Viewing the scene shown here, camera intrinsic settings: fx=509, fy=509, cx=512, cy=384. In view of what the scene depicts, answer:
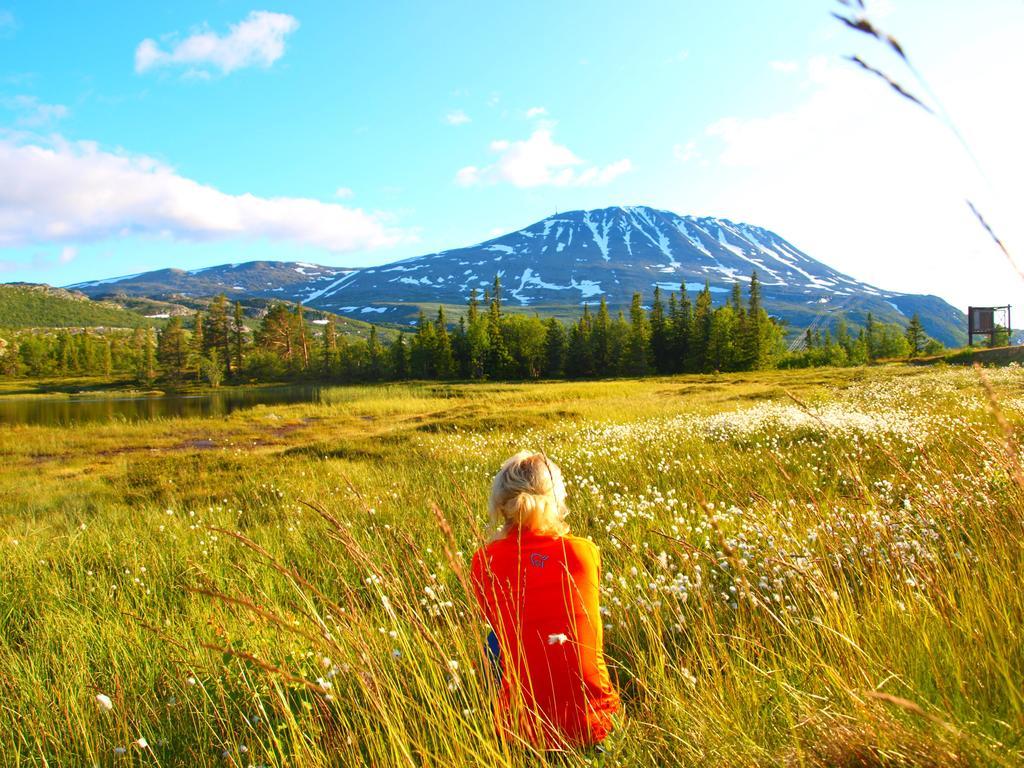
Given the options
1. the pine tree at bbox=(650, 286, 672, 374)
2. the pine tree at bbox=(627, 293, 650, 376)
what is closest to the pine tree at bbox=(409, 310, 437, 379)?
the pine tree at bbox=(627, 293, 650, 376)

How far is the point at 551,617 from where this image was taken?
2.43 m

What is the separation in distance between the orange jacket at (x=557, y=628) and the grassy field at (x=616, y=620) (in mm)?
152

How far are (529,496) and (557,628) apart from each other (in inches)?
25.8

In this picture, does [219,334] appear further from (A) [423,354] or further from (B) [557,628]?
(B) [557,628]

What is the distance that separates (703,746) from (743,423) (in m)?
10.4

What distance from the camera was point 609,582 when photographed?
3.53m

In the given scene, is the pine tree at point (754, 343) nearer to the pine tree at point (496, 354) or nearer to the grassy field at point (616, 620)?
the pine tree at point (496, 354)

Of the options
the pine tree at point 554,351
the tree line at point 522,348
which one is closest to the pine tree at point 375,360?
the tree line at point 522,348

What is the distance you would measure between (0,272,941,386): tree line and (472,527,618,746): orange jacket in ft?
244

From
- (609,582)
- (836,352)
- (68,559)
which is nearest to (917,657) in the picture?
(609,582)

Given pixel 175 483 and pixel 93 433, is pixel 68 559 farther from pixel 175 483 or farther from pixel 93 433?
pixel 93 433

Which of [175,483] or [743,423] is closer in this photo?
[743,423]

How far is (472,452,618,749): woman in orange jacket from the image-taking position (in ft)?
7.26

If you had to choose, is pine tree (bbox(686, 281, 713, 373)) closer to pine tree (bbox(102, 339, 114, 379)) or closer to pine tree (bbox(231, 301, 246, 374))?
pine tree (bbox(231, 301, 246, 374))
